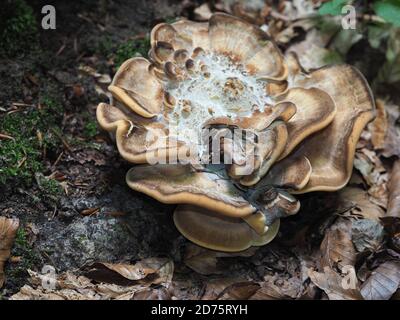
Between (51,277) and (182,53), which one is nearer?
(51,277)

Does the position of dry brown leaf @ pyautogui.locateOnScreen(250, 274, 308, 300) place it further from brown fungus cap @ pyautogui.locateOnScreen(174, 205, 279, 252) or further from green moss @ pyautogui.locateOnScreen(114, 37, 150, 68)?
green moss @ pyautogui.locateOnScreen(114, 37, 150, 68)

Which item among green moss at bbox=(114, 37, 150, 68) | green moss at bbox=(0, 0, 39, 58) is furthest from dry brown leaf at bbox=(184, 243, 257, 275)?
green moss at bbox=(0, 0, 39, 58)

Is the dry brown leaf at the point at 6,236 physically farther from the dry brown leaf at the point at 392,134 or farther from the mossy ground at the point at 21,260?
the dry brown leaf at the point at 392,134

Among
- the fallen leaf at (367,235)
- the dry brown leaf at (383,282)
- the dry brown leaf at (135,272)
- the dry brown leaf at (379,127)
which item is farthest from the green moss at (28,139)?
the dry brown leaf at (379,127)

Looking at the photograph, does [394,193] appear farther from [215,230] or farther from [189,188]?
[189,188]

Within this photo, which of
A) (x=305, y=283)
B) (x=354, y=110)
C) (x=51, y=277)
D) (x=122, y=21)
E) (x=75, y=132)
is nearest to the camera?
(x=51, y=277)
